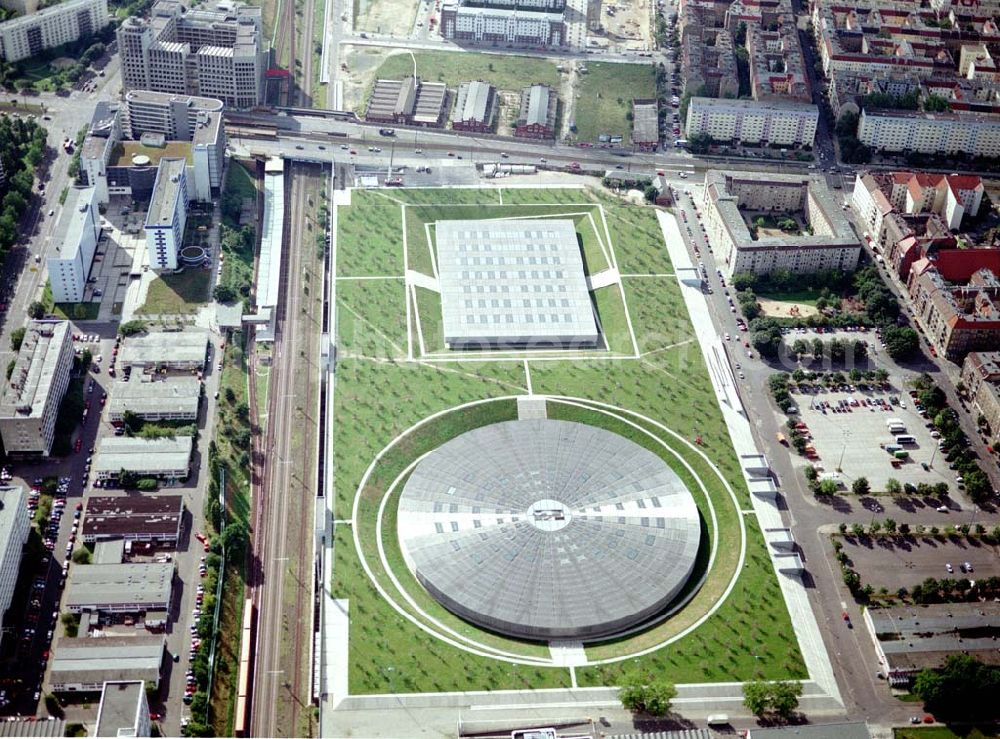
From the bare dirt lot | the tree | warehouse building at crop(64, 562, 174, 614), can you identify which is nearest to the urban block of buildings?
the bare dirt lot

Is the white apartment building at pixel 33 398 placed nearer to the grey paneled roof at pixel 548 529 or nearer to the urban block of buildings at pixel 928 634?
the grey paneled roof at pixel 548 529

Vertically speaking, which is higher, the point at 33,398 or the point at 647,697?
the point at 33,398

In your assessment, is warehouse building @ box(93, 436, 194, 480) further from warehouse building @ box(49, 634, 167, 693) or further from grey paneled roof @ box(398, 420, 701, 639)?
grey paneled roof @ box(398, 420, 701, 639)

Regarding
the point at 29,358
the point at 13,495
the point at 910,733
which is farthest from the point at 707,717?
the point at 29,358

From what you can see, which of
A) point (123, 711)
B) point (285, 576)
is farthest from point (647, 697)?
point (123, 711)

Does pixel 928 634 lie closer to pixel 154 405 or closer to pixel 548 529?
pixel 548 529

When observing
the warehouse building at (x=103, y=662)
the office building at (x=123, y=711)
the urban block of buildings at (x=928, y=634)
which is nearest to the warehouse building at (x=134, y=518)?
the warehouse building at (x=103, y=662)
